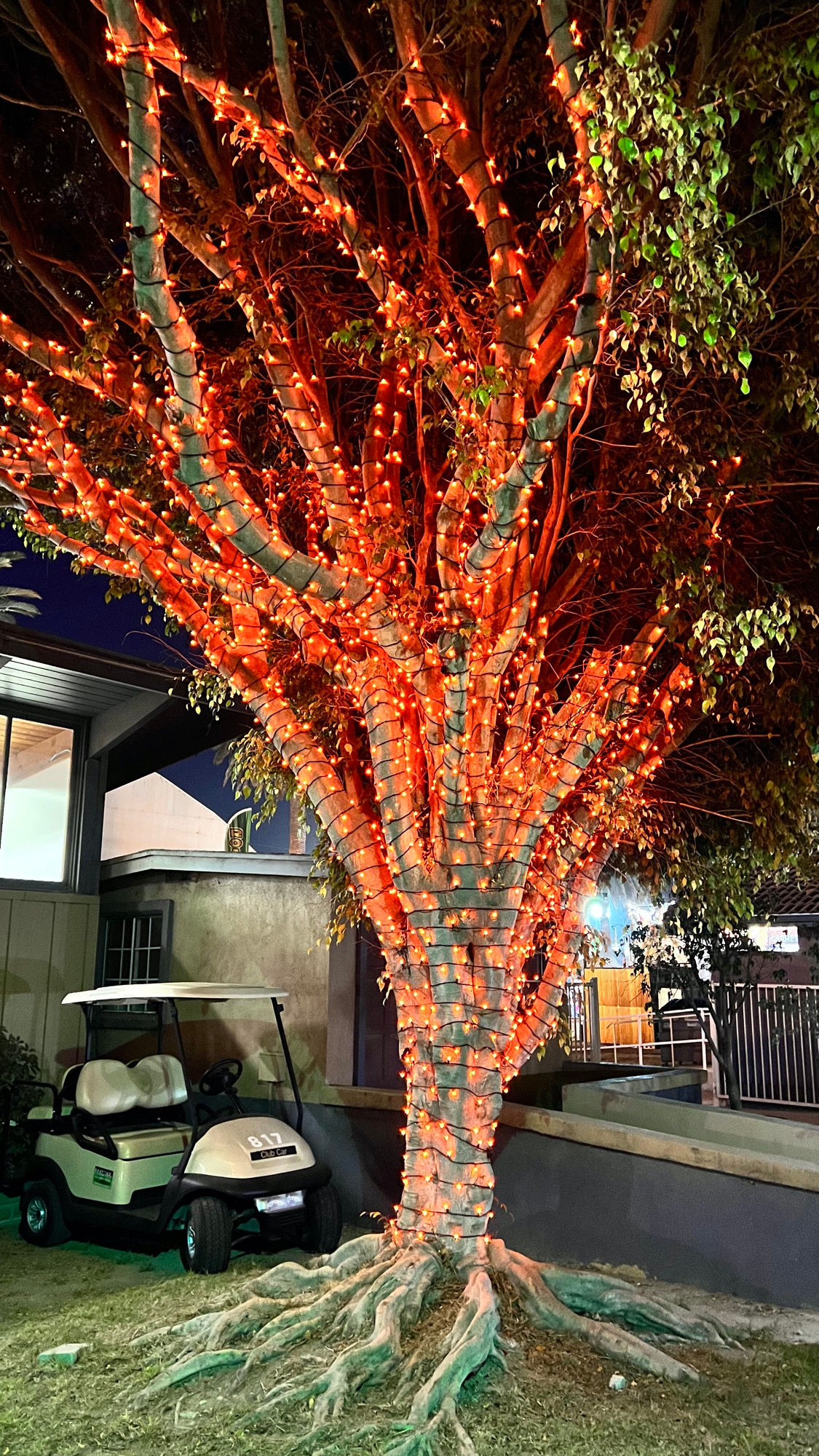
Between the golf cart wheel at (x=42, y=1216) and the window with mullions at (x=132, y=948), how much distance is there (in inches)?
130

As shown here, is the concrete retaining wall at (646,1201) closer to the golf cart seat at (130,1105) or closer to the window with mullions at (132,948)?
the golf cart seat at (130,1105)

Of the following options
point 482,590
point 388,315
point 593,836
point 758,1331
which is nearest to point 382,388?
point 388,315

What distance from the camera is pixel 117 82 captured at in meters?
5.87

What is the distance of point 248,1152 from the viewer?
6.92 meters

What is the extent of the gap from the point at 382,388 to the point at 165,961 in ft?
22.9

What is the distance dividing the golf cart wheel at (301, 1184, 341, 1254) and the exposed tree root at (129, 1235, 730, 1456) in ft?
4.87

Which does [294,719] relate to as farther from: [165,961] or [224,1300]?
[165,961]

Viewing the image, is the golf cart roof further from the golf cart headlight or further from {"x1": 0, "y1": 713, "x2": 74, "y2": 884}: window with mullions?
{"x1": 0, "y1": 713, "x2": 74, "y2": 884}: window with mullions

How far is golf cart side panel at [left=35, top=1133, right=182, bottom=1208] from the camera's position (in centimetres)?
729

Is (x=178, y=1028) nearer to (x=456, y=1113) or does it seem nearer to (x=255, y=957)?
(x=255, y=957)

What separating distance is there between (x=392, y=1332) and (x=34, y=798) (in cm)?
855

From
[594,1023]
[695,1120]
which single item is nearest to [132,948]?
[594,1023]

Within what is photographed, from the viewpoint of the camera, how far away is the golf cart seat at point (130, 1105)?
751 centimetres

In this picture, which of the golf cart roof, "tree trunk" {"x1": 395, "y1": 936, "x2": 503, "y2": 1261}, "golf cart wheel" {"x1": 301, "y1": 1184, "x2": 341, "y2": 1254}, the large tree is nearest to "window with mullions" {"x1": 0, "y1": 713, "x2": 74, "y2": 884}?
the golf cart roof
